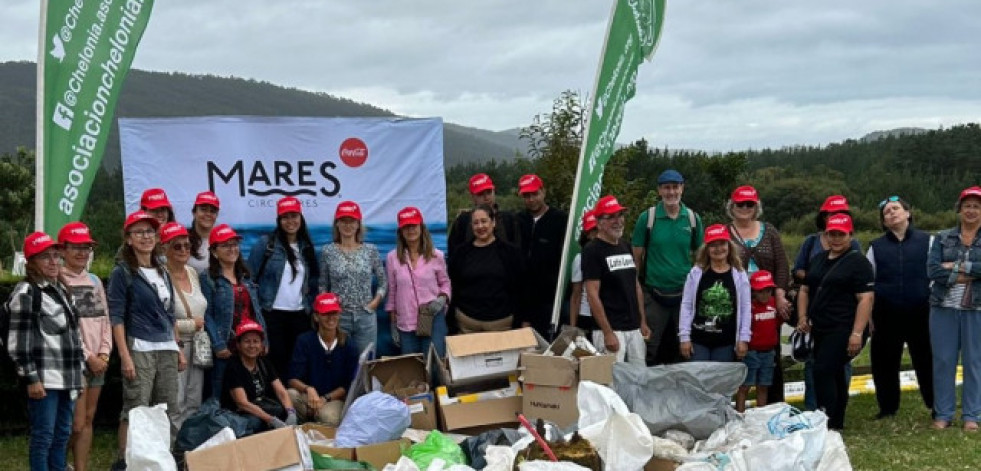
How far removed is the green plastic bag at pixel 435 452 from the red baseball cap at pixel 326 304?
48.3 inches

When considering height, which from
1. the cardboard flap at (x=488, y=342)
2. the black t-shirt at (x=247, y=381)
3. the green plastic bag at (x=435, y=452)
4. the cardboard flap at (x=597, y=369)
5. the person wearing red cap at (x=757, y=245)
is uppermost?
the person wearing red cap at (x=757, y=245)

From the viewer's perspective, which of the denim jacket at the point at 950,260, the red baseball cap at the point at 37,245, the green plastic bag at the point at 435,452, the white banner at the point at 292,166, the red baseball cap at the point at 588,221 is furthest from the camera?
the white banner at the point at 292,166

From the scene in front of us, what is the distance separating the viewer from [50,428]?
5.43m

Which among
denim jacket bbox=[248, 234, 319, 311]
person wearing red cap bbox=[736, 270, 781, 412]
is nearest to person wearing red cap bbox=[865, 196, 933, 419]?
person wearing red cap bbox=[736, 270, 781, 412]

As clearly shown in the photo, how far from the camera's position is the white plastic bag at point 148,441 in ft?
16.8

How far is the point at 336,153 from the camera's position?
8.00 meters

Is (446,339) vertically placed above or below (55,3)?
below

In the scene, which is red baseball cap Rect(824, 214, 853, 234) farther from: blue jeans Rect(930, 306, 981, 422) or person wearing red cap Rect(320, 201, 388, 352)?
person wearing red cap Rect(320, 201, 388, 352)

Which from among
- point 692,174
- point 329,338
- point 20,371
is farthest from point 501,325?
point 692,174

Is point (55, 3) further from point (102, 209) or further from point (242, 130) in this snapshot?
point (102, 209)

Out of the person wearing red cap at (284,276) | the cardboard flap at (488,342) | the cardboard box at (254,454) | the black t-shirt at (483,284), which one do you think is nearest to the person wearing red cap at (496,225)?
the black t-shirt at (483,284)

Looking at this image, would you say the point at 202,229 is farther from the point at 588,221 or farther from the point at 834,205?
the point at 834,205

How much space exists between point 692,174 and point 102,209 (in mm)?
17431

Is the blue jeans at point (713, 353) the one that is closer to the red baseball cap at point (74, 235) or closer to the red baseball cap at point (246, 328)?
the red baseball cap at point (246, 328)
